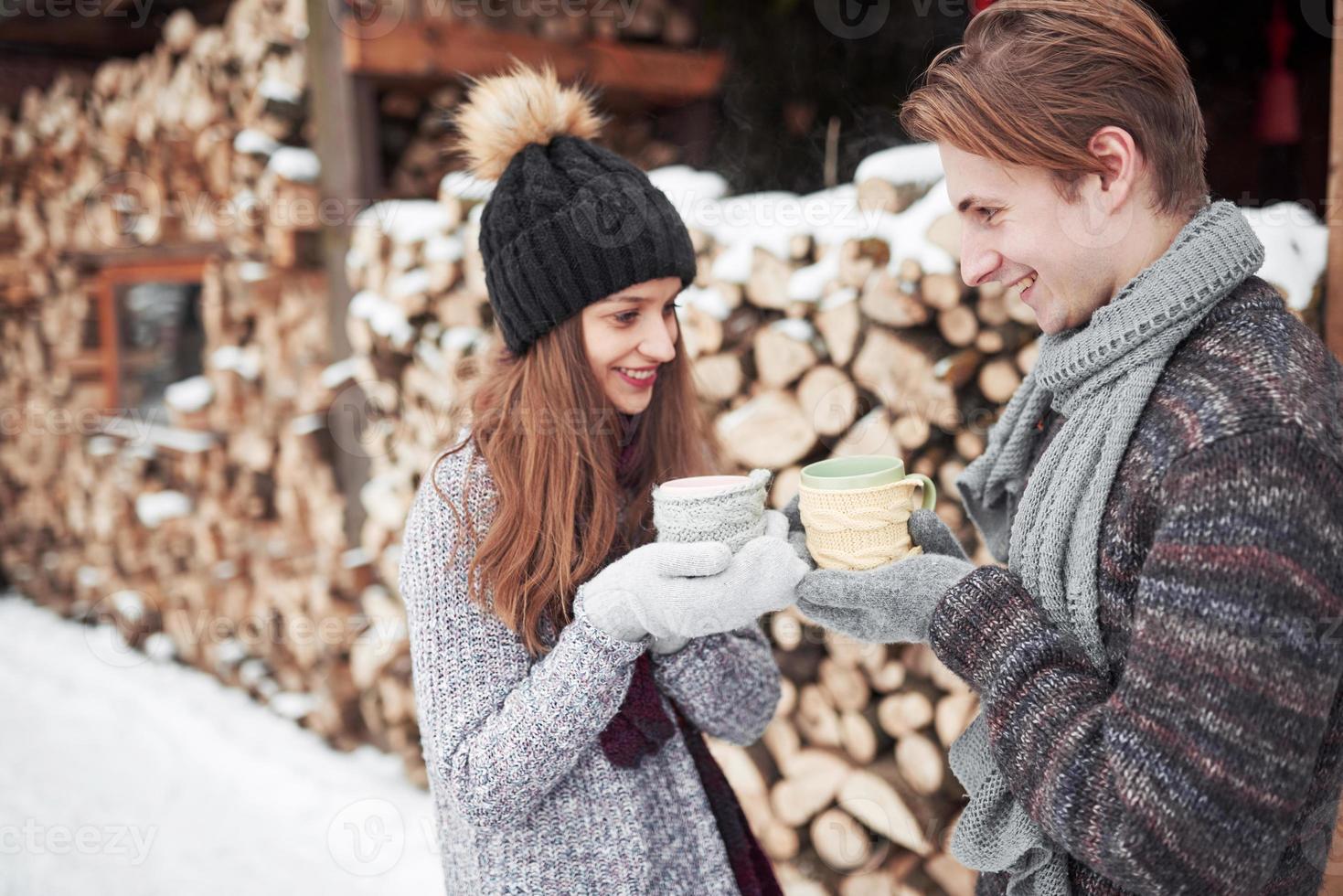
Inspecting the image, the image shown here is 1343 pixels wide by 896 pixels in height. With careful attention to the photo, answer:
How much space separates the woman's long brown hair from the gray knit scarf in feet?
2.16

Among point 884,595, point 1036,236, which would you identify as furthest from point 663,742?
point 1036,236

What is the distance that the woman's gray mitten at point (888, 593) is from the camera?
1266mm

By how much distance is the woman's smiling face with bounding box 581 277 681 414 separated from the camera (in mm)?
1715

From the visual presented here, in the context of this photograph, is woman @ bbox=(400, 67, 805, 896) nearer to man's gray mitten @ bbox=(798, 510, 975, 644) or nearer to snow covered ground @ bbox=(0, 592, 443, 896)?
man's gray mitten @ bbox=(798, 510, 975, 644)

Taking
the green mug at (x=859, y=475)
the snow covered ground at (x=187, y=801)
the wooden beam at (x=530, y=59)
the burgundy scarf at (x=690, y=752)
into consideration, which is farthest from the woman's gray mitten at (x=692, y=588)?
the wooden beam at (x=530, y=59)

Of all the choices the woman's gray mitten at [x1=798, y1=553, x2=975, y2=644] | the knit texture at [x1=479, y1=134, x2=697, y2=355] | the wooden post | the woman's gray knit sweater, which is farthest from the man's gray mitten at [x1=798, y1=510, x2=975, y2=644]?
the wooden post

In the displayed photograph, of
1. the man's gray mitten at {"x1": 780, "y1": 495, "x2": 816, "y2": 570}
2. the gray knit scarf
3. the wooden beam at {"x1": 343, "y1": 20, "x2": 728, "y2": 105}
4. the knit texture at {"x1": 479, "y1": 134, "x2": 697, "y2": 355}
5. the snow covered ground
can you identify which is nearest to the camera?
the gray knit scarf

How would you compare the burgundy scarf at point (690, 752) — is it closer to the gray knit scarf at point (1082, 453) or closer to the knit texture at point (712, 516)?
the knit texture at point (712, 516)

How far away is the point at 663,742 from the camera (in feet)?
5.28

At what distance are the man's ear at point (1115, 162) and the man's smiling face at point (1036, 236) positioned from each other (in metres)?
0.02

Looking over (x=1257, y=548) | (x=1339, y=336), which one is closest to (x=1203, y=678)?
(x=1257, y=548)

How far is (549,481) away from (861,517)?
1.74 ft

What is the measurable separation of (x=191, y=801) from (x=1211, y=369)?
4.00m

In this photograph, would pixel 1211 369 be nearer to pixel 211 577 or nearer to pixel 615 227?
pixel 615 227
